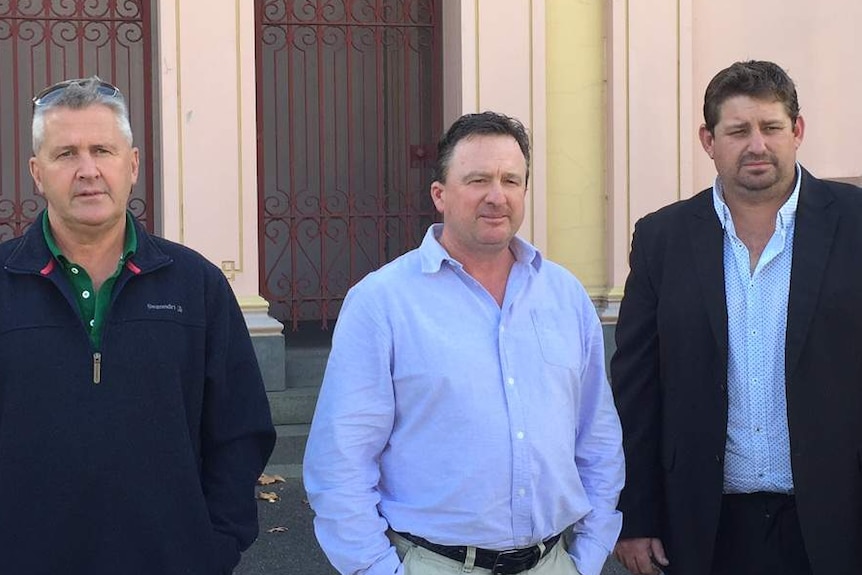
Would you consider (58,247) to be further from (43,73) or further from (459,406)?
(43,73)

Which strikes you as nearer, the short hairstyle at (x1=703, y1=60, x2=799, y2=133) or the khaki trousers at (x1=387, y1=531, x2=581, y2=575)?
the khaki trousers at (x1=387, y1=531, x2=581, y2=575)

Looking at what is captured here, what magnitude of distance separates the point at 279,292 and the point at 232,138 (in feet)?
11.7

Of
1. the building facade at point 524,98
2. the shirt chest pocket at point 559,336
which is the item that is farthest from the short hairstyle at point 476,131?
the building facade at point 524,98

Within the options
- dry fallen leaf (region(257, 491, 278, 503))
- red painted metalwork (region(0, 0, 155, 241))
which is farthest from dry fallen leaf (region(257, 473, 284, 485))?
red painted metalwork (region(0, 0, 155, 241))

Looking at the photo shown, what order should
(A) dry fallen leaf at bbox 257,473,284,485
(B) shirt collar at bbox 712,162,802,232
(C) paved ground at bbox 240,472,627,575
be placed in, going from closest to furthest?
1. (B) shirt collar at bbox 712,162,802,232
2. (C) paved ground at bbox 240,472,627,575
3. (A) dry fallen leaf at bbox 257,473,284,485

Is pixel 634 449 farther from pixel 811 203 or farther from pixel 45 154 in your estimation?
pixel 45 154

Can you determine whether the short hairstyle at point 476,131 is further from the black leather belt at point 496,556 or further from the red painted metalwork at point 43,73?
the red painted metalwork at point 43,73

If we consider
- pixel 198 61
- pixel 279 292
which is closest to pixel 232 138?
pixel 198 61

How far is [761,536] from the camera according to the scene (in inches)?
127

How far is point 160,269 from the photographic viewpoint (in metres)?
2.72

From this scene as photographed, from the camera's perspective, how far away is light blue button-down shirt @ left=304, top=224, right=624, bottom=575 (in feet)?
8.99

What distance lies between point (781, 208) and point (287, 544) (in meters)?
3.10

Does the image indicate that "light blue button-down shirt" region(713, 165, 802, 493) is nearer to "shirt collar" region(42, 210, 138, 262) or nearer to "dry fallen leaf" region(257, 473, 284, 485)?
"shirt collar" region(42, 210, 138, 262)

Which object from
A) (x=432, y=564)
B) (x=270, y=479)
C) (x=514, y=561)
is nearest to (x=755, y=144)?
(x=514, y=561)
